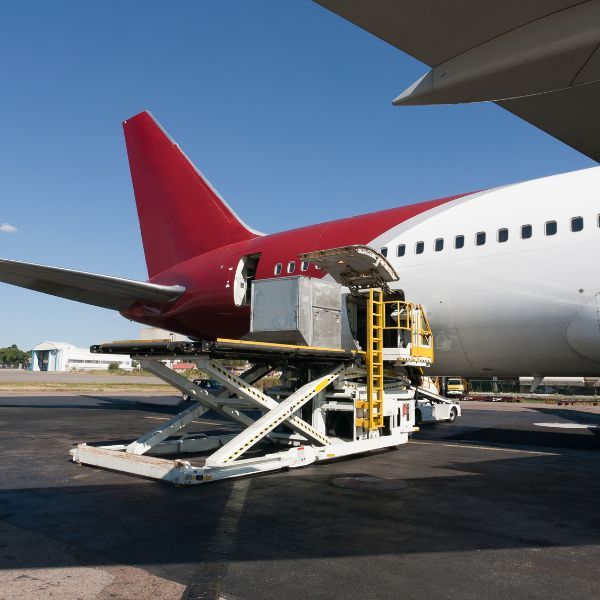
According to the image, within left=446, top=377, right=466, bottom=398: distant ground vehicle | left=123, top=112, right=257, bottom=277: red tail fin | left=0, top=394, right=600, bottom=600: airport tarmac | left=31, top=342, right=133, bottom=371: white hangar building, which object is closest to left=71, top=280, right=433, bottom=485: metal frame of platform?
left=0, top=394, right=600, bottom=600: airport tarmac

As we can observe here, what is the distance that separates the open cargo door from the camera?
1216 centimetres

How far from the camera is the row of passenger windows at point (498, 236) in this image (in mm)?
11109

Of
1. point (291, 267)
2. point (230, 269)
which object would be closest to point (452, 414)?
point (291, 267)

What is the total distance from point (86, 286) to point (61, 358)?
136625 mm

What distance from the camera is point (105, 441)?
44.9 ft

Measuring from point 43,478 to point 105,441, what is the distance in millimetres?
4802

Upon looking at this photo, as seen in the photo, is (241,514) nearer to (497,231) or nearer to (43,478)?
(43,478)

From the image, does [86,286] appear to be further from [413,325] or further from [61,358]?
[61,358]

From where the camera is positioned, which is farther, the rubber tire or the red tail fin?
the rubber tire

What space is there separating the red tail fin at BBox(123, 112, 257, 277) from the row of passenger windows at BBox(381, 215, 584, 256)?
785 cm

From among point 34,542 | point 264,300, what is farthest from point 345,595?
point 264,300

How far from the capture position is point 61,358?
14038cm

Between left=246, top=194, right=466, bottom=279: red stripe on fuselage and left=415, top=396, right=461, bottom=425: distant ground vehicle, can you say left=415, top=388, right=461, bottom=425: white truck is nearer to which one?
left=415, top=396, right=461, bottom=425: distant ground vehicle

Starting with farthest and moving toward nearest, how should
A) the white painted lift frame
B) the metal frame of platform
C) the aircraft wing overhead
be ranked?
the metal frame of platform
the white painted lift frame
the aircraft wing overhead
